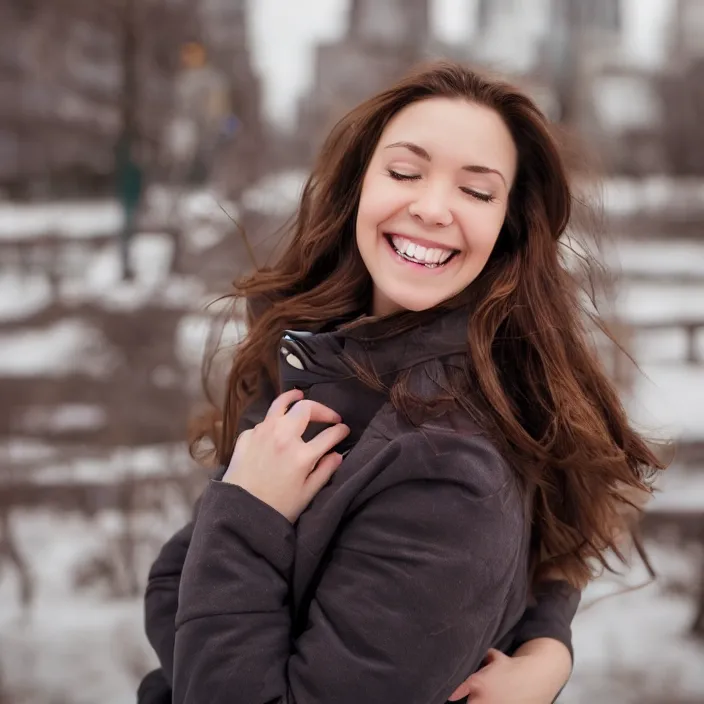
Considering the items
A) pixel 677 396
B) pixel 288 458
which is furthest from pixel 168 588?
pixel 677 396

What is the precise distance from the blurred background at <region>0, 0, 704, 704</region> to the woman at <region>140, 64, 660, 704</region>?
1.08m

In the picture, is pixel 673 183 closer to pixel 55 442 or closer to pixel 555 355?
pixel 555 355

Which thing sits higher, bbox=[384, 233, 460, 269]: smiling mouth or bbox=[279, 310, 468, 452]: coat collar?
bbox=[384, 233, 460, 269]: smiling mouth

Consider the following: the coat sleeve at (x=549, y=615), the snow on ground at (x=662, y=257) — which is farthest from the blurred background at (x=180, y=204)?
the coat sleeve at (x=549, y=615)

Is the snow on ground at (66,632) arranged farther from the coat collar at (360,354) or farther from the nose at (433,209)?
the nose at (433,209)

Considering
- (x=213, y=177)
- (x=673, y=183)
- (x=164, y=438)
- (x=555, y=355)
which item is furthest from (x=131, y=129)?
(x=555, y=355)

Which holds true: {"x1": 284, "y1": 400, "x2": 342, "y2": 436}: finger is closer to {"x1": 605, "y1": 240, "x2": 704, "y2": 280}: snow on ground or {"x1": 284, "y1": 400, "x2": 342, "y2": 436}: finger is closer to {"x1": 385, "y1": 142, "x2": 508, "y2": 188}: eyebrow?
{"x1": 385, "y1": 142, "x2": 508, "y2": 188}: eyebrow

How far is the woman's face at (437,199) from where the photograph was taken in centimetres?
73

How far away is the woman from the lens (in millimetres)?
633

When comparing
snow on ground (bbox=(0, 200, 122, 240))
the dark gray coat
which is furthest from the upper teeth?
snow on ground (bbox=(0, 200, 122, 240))

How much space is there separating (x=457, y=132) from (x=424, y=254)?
118mm

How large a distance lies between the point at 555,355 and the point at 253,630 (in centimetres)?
38

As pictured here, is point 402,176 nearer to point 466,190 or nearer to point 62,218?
point 466,190

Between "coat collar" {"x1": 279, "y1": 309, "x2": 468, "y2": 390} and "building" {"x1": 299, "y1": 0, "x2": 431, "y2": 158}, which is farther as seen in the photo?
"building" {"x1": 299, "y1": 0, "x2": 431, "y2": 158}
